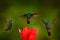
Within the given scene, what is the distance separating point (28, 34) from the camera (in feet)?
6.24

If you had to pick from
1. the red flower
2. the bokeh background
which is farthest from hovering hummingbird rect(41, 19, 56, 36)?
the red flower

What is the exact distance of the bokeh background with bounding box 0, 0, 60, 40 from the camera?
6.29ft

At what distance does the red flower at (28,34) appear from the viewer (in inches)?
74.9

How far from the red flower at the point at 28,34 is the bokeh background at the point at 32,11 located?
37mm

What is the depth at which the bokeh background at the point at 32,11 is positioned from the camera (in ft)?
6.29

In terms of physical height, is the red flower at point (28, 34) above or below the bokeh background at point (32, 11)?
below

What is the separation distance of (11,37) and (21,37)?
10 cm

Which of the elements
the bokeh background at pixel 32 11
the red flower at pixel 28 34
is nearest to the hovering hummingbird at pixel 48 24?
the bokeh background at pixel 32 11

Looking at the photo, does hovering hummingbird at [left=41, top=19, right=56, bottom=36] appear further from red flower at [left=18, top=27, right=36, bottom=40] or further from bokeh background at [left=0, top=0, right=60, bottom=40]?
red flower at [left=18, top=27, right=36, bottom=40]

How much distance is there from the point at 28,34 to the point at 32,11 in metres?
0.24

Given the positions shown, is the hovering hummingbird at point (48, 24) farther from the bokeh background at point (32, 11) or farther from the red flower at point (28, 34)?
the red flower at point (28, 34)

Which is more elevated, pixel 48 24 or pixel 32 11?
pixel 32 11

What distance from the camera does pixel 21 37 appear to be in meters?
1.91

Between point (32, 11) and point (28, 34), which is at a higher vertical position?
point (32, 11)
